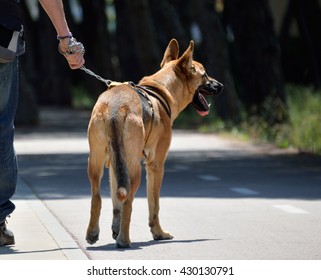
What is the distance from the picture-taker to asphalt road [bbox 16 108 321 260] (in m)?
9.09

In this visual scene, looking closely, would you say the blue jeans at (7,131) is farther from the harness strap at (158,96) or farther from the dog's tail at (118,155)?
the harness strap at (158,96)

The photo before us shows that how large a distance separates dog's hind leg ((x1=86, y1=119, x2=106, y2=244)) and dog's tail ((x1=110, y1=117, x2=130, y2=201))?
0.42 feet

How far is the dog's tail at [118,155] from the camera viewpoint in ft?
28.7

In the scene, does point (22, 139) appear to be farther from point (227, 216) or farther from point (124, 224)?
point (124, 224)

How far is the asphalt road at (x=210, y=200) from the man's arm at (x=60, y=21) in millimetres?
1420

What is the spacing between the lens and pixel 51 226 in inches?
405

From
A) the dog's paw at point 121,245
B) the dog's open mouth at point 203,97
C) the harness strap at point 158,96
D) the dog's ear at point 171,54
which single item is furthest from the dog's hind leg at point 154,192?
the dog's ear at point 171,54

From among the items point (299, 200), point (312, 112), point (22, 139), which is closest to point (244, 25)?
point (312, 112)

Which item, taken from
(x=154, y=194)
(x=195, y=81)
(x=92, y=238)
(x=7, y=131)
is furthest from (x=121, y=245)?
(x=195, y=81)

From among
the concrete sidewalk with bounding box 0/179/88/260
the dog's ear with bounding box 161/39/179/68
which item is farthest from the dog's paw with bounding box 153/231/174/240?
the dog's ear with bounding box 161/39/179/68

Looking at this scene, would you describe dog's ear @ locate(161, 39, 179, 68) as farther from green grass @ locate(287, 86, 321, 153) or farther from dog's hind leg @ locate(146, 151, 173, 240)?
green grass @ locate(287, 86, 321, 153)

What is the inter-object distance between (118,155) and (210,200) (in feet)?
13.9

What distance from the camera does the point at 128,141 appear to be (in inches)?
351

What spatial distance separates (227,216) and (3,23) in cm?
362
